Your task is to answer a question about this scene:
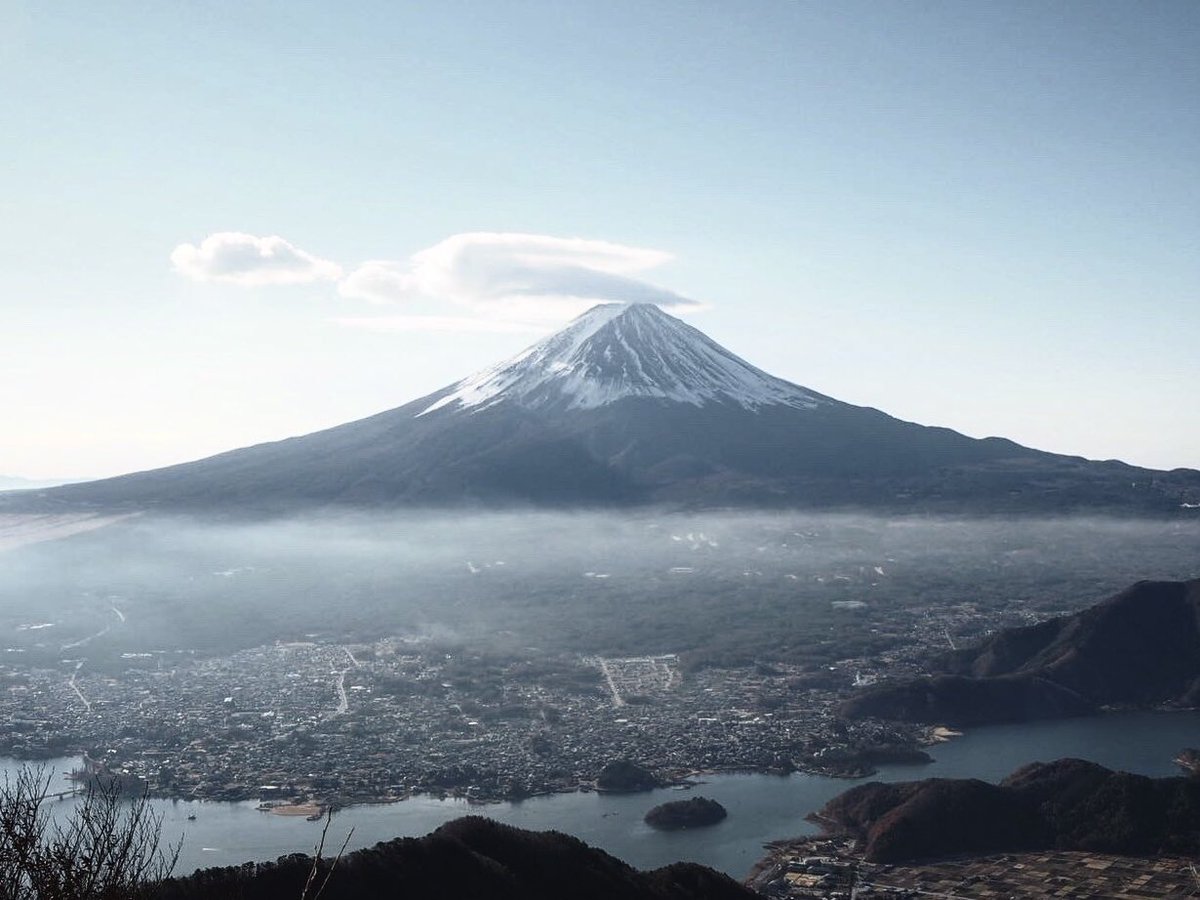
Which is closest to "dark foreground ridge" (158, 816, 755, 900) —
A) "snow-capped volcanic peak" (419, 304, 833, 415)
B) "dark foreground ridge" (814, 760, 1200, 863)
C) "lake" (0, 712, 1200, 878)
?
"lake" (0, 712, 1200, 878)

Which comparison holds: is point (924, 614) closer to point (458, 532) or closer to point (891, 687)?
point (891, 687)

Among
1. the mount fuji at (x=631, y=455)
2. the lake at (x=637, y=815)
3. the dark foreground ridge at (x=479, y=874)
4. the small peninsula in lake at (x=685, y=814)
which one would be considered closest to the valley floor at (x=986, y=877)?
the lake at (x=637, y=815)

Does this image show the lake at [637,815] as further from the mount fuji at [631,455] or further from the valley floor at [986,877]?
the mount fuji at [631,455]

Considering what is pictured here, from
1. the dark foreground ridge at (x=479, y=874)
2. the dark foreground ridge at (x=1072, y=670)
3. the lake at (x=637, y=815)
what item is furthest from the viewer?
the dark foreground ridge at (x=1072, y=670)

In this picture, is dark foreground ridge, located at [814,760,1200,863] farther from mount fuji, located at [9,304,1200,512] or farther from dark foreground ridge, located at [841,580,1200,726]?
mount fuji, located at [9,304,1200,512]

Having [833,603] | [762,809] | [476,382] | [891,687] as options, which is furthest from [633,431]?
[762,809]

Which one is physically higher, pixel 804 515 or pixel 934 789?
pixel 804 515
